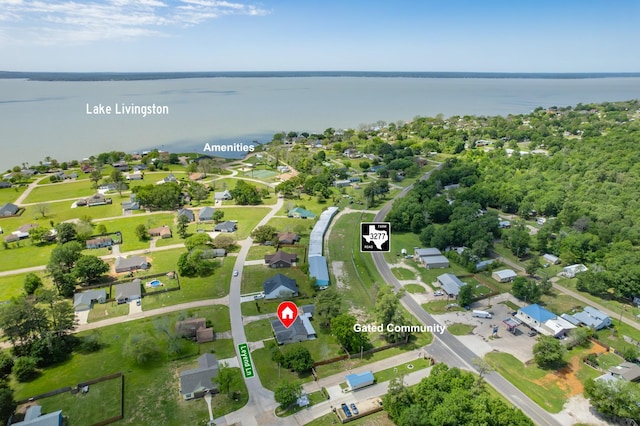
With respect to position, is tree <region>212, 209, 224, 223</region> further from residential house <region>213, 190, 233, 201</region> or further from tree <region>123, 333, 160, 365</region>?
tree <region>123, 333, 160, 365</region>

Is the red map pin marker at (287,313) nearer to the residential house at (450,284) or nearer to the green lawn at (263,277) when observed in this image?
the green lawn at (263,277)

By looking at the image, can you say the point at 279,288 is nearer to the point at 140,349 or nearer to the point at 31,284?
the point at 140,349

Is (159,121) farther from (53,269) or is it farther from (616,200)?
(616,200)

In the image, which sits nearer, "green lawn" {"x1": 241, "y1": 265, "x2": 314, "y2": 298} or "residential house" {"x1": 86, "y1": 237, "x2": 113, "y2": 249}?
"green lawn" {"x1": 241, "y1": 265, "x2": 314, "y2": 298}

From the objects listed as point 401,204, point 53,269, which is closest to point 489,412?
point 401,204

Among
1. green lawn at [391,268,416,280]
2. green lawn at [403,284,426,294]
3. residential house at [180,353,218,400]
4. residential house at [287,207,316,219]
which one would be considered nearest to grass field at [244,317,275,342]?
residential house at [180,353,218,400]
